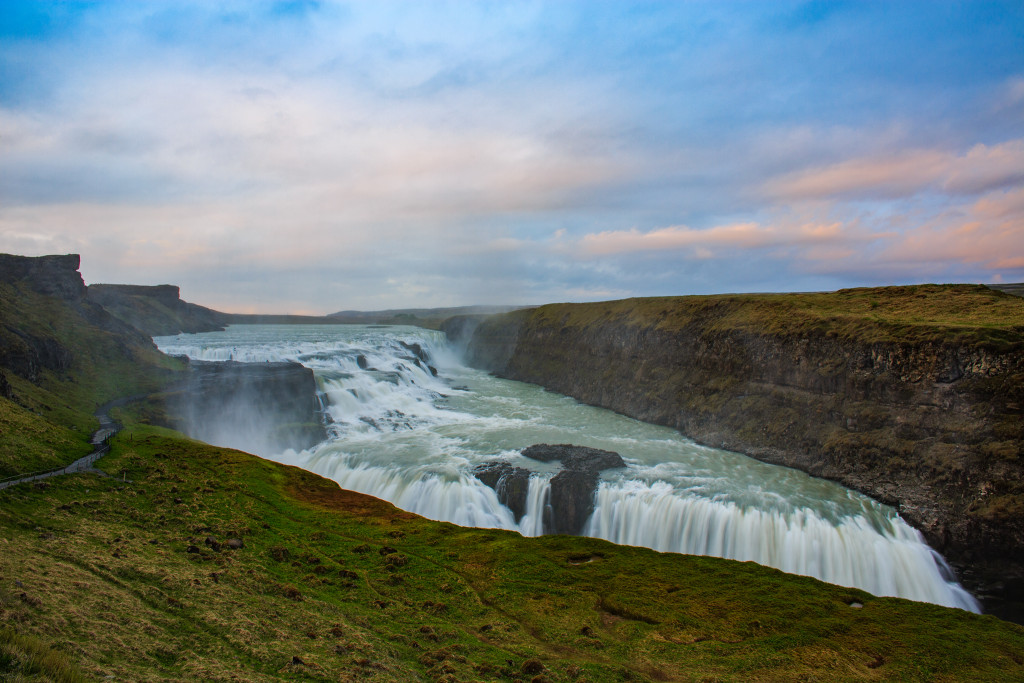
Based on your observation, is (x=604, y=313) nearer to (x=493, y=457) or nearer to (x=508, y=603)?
(x=493, y=457)

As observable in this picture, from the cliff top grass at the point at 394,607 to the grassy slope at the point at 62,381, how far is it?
3.87 metres

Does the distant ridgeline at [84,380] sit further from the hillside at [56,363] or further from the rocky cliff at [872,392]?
the rocky cliff at [872,392]

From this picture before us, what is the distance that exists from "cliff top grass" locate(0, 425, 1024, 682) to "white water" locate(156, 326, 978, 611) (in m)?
4.48

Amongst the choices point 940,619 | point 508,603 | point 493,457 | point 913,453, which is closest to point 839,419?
point 913,453

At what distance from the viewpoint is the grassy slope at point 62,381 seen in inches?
851

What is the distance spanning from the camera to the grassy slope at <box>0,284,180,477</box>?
70.9 feet

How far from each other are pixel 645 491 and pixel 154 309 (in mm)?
131278

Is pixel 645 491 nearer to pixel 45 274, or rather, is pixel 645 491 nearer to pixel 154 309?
pixel 45 274

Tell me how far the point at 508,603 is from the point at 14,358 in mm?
40776

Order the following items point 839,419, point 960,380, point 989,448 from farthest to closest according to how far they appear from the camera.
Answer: point 839,419 < point 960,380 < point 989,448

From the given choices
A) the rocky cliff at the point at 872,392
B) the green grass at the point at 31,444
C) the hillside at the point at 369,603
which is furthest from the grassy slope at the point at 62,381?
the rocky cliff at the point at 872,392

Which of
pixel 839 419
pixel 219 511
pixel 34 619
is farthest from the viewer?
pixel 839 419

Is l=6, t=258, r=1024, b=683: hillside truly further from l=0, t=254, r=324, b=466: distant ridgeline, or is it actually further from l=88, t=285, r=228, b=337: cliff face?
l=88, t=285, r=228, b=337: cliff face

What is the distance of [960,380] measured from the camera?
25672 millimetres
